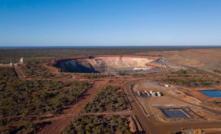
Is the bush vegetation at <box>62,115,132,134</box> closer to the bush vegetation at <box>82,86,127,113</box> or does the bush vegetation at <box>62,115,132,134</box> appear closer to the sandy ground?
the bush vegetation at <box>82,86,127,113</box>

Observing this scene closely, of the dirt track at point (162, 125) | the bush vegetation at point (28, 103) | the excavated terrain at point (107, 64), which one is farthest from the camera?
the excavated terrain at point (107, 64)

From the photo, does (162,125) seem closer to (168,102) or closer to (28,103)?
(168,102)

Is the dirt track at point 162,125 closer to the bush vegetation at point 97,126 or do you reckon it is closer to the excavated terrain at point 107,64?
the bush vegetation at point 97,126

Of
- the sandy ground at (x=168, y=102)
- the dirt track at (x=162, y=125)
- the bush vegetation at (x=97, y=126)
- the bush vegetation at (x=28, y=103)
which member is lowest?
the dirt track at (x=162, y=125)

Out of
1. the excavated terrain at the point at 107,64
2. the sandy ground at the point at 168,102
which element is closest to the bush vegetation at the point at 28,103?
the sandy ground at the point at 168,102

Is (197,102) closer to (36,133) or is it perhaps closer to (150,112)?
(150,112)

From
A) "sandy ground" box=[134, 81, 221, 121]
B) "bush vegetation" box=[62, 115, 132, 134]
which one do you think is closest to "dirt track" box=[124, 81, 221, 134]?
"sandy ground" box=[134, 81, 221, 121]

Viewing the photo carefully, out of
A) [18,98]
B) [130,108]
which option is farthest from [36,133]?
[130,108]

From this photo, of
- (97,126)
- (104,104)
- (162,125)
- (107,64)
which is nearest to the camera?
(97,126)

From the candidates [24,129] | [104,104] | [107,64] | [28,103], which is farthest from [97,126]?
[107,64]
